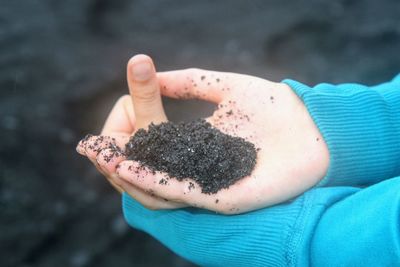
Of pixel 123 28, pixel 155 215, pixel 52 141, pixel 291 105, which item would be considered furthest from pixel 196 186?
pixel 123 28

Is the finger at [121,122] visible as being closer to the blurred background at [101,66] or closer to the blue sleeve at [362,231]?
the blue sleeve at [362,231]

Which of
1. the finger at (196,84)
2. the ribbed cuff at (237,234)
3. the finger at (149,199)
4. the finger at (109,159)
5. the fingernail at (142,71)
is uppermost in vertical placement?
the fingernail at (142,71)

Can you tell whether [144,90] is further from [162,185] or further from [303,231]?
[303,231]

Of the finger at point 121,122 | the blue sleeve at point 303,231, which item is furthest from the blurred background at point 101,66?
the blue sleeve at point 303,231

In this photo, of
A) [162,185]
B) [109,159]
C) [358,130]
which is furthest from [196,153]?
[358,130]

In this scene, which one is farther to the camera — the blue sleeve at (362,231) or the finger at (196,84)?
the finger at (196,84)

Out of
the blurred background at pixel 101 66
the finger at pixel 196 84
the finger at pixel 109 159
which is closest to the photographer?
the finger at pixel 109 159

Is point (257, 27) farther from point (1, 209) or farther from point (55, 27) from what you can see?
point (1, 209)

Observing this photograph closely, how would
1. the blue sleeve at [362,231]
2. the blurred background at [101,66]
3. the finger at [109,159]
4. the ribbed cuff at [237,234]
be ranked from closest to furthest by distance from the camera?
the blue sleeve at [362,231] → the ribbed cuff at [237,234] → the finger at [109,159] → the blurred background at [101,66]
